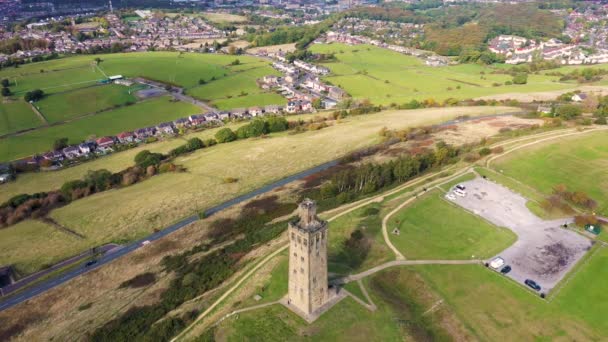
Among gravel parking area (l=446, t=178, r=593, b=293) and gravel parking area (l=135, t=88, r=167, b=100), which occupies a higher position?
gravel parking area (l=135, t=88, r=167, b=100)

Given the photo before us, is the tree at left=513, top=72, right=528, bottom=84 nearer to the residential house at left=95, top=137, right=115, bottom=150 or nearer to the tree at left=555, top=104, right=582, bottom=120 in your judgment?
the tree at left=555, top=104, right=582, bottom=120

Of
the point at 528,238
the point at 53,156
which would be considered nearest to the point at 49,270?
the point at 53,156

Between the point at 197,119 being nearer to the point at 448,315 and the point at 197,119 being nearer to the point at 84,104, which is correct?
the point at 84,104

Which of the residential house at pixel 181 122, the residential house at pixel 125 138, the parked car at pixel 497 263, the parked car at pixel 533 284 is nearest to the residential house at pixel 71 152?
the residential house at pixel 125 138

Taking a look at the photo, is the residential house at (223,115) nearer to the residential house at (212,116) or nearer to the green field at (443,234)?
the residential house at (212,116)

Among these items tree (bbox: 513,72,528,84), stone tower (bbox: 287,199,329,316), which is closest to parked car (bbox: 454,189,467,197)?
stone tower (bbox: 287,199,329,316)

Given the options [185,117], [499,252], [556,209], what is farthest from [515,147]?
[185,117]
